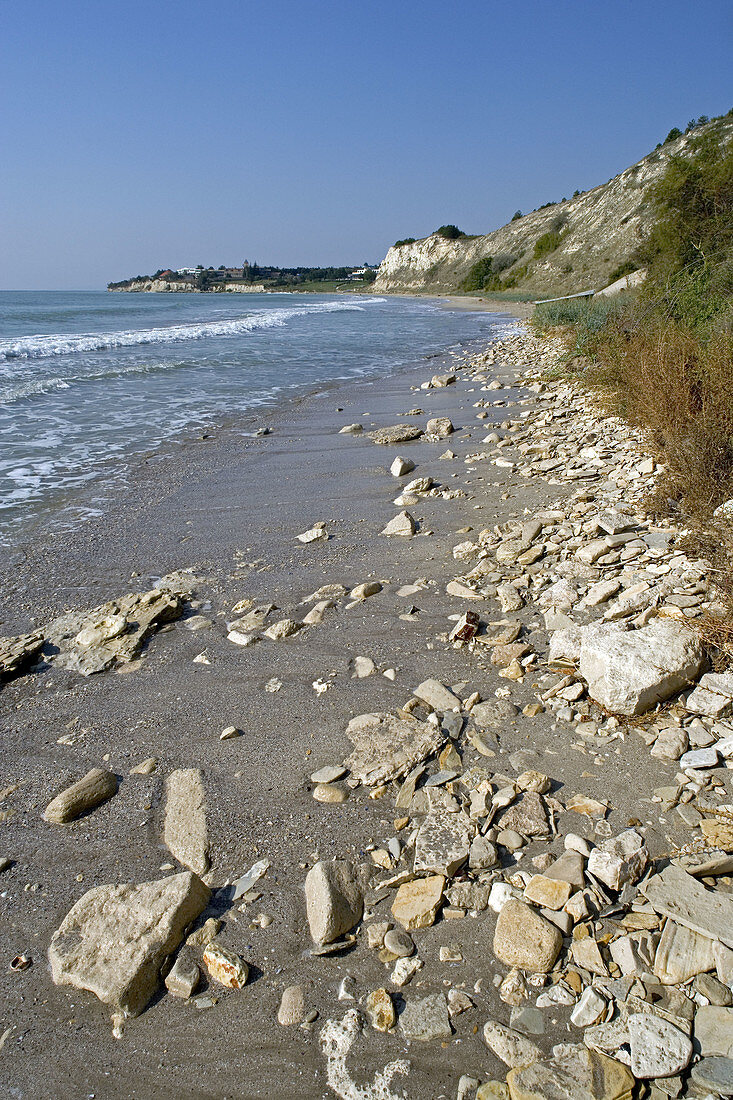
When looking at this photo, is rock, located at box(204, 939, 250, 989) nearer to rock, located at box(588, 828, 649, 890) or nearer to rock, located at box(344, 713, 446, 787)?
rock, located at box(344, 713, 446, 787)

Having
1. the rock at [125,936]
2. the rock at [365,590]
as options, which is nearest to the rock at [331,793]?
the rock at [125,936]

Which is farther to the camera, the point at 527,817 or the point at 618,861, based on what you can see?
the point at 527,817

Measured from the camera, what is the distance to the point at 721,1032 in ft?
5.16

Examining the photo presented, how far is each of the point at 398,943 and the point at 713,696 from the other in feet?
5.33

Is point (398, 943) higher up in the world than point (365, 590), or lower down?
lower down

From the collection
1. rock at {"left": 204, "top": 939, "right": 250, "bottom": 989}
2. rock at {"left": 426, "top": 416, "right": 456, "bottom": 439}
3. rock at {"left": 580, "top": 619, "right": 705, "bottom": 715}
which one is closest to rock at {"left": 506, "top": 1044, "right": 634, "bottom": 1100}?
rock at {"left": 204, "top": 939, "right": 250, "bottom": 989}

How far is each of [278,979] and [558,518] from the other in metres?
3.70

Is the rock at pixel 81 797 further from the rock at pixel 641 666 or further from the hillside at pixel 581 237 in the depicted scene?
the hillside at pixel 581 237

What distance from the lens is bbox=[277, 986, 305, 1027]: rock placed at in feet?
5.90

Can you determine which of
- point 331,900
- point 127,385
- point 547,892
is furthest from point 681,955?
point 127,385

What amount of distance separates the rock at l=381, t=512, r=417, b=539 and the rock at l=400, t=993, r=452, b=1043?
3.65 m

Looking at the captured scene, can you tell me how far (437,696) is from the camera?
3.10m

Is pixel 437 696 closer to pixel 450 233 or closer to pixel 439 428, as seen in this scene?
pixel 439 428

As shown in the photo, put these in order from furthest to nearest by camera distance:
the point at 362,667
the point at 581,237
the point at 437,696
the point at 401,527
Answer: the point at 581,237
the point at 401,527
the point at 362,667
the point at 437,696
